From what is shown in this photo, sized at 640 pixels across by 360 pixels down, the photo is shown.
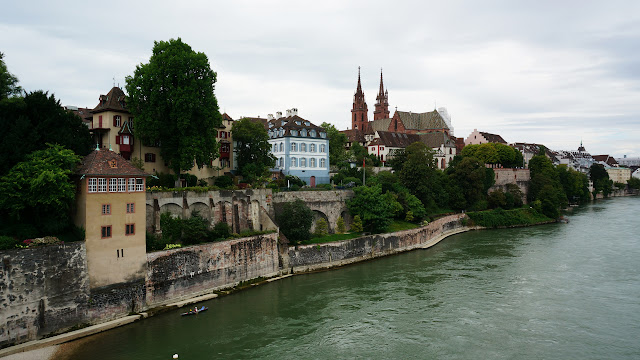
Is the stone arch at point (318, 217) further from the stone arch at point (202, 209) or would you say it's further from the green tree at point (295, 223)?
the stone arch at point (202, 209)

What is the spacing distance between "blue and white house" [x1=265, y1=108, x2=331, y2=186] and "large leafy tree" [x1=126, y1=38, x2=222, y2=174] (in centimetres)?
1365

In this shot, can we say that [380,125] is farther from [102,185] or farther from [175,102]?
[102,185]

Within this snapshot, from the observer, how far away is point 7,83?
2523 cm

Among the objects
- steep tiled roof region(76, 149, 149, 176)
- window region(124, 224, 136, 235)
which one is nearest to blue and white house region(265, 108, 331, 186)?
steep tiled roof region(76, 149, 149, 176)

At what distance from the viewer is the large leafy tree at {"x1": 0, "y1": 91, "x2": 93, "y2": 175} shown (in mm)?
20188

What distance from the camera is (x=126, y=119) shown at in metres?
30.6

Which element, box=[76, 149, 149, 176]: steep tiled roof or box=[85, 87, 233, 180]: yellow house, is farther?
box=[85, 87, 233, 180]: yellow house

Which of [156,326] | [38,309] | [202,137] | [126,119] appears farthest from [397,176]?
[38,309]

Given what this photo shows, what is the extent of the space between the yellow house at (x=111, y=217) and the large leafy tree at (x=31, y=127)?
2073 millimetres

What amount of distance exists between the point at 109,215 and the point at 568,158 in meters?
124

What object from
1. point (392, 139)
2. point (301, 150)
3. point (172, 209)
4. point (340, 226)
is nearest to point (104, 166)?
point (172, 209)

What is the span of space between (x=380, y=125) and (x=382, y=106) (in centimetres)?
1373

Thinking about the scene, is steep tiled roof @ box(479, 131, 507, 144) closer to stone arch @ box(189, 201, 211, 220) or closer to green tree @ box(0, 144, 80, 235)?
stone arch @ box(189, 201, 211, 220)

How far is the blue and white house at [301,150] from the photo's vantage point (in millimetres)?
43844
